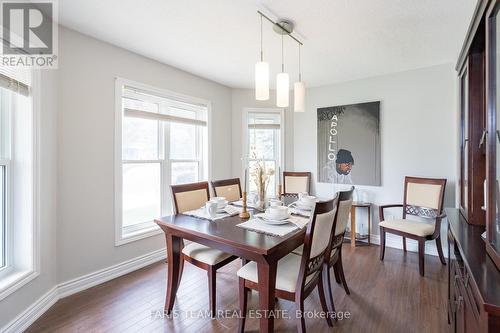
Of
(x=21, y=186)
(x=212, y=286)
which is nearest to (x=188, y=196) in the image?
(x=212, y=286)

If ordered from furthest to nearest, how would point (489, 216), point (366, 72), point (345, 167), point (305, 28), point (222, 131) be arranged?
point (222, 131) < point (345, 167) < point (366, 72) < point (305, 28) < point (489, 216)

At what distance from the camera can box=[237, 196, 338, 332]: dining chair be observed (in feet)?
4.92

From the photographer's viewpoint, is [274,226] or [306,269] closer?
[306,269]

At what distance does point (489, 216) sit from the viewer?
1.07m

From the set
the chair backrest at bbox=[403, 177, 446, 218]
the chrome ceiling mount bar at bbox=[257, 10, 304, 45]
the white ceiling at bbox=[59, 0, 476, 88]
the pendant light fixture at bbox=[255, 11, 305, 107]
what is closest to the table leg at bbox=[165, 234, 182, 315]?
the pendant light fixture at bbox=[255, 11, 305, 107]

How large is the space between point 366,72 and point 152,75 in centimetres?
292

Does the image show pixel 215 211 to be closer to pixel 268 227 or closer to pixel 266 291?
pixel 268 227

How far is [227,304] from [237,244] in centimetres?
101

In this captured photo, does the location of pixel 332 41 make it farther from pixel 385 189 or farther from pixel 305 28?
pixel 385 189

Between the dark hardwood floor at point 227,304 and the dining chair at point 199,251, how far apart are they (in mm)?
303

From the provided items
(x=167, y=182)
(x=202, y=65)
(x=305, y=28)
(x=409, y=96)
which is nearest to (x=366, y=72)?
(x=409, y=96)

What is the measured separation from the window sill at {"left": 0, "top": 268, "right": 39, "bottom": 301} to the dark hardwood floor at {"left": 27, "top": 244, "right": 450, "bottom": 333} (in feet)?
1.17

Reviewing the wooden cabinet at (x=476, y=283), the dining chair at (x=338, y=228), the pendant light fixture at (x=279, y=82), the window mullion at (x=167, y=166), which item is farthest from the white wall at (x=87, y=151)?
the wooden cabinet at (x=476, y=283)

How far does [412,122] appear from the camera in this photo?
131 inches
